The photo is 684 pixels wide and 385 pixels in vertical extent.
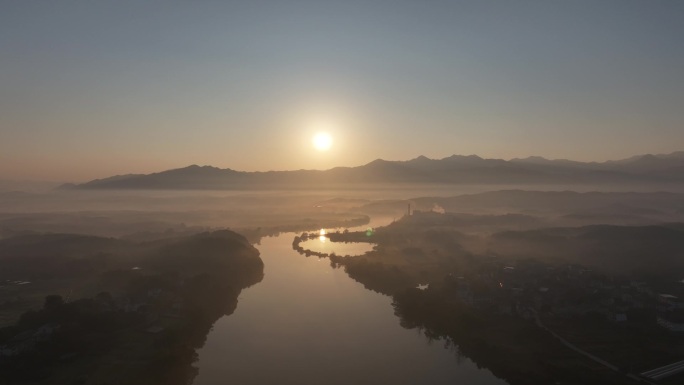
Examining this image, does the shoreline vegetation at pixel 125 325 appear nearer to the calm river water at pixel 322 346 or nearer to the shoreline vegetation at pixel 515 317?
the calm river water at pixel 322 346

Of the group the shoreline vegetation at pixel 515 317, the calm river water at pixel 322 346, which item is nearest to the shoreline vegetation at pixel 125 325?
the calm river water at pixel 322 346

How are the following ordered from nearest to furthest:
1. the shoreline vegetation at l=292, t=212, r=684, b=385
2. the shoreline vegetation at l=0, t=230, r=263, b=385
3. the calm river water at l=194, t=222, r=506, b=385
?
the shoreline vegetation at l=0, t=230, r=263, b=385
the calm river water at l=194, t=222, r=506, b=385
the shoreline vegetation at l=292, t=212, r=684, b=385

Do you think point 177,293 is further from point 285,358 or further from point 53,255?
point 53,255

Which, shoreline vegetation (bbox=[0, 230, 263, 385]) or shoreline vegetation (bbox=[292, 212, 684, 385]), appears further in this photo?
shoreline vegetation (bbox=[292, 212, 684, 385])

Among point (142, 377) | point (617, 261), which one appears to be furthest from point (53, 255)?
point (617, 261)

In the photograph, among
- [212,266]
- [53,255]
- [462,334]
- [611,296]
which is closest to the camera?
[462,334]

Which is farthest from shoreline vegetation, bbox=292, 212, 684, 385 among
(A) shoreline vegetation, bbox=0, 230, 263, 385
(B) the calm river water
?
(A) shoreline vegetation, bbox=0, 230, 263, 385

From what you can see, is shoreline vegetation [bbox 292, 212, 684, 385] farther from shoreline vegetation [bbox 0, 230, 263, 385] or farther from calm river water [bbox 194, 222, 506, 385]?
shoreline vegetation [bbox 0, 230, 263, 385]
